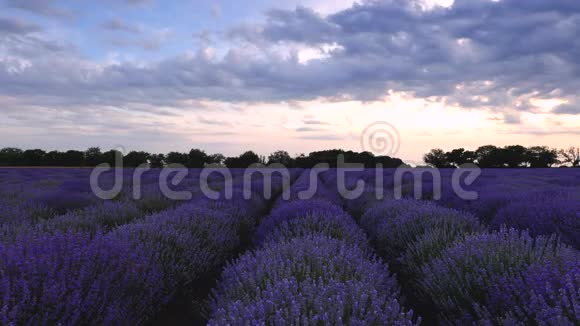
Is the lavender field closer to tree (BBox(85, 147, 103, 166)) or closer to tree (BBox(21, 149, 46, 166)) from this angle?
tree (BBox(85, 147, 103, 166))

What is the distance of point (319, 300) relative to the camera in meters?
1.75

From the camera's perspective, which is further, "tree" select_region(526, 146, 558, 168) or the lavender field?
"tree" select_region(526, 146, 558, 168)

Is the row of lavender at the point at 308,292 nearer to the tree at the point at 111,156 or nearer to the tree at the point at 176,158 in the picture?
the tree at the point at 111,156

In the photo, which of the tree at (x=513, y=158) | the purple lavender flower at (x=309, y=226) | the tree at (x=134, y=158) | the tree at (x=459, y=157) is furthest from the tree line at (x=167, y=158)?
the purple lavender flower at (x=309, y=226)

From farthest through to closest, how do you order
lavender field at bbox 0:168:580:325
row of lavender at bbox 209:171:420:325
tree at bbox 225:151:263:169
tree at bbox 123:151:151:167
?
tree at bbox 225:151:263:169 < tree at bbox 123:151:151:167 < lavender field at bbox 0:168:580:325 < row of lavender at bbox 209:171:420:325

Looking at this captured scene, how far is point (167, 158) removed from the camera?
40.2 m

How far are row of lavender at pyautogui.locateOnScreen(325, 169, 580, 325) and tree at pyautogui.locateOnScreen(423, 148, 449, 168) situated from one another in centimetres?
3908

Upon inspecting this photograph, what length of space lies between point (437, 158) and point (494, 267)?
143ft

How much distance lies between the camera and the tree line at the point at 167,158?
1414 inches

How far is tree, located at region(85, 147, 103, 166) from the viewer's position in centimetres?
3641

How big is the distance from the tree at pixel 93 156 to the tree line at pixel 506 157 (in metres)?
32.0

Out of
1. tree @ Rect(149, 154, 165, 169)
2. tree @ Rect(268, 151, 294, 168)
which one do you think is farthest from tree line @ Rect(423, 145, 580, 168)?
tree @ Rect(149, 154, 165, 169)

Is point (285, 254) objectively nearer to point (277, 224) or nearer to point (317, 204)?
point (277, 224)

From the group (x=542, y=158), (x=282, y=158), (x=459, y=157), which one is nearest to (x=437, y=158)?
(x=459, y=157)
